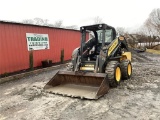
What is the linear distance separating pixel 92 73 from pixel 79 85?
29.3 inches

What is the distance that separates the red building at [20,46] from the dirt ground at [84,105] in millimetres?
2966

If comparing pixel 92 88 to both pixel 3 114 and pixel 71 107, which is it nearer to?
pixel 71 107

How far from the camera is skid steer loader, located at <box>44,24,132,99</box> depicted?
6062 mm

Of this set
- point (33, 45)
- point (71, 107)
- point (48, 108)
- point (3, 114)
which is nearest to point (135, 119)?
point (71, 107)

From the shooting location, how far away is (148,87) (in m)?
6.73

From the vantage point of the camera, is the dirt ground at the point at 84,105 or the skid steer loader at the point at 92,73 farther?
the skid steer loader at the point at 92,73

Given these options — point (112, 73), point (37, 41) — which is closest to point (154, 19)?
point (37, 41)

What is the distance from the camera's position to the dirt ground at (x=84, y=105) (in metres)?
4.53

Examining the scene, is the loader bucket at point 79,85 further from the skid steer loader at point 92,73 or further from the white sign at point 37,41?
the white sign at point 37,41

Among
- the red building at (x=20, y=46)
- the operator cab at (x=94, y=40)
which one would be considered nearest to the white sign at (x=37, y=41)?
the red building at (x=20, y=46)

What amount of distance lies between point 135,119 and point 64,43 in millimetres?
10685

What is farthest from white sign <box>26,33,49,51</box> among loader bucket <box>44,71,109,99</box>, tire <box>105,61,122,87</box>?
tire <box>105,61,122,87</box>

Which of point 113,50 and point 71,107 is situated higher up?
point 113,50

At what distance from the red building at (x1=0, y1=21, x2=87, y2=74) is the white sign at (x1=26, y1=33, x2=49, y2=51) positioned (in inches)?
6.5
